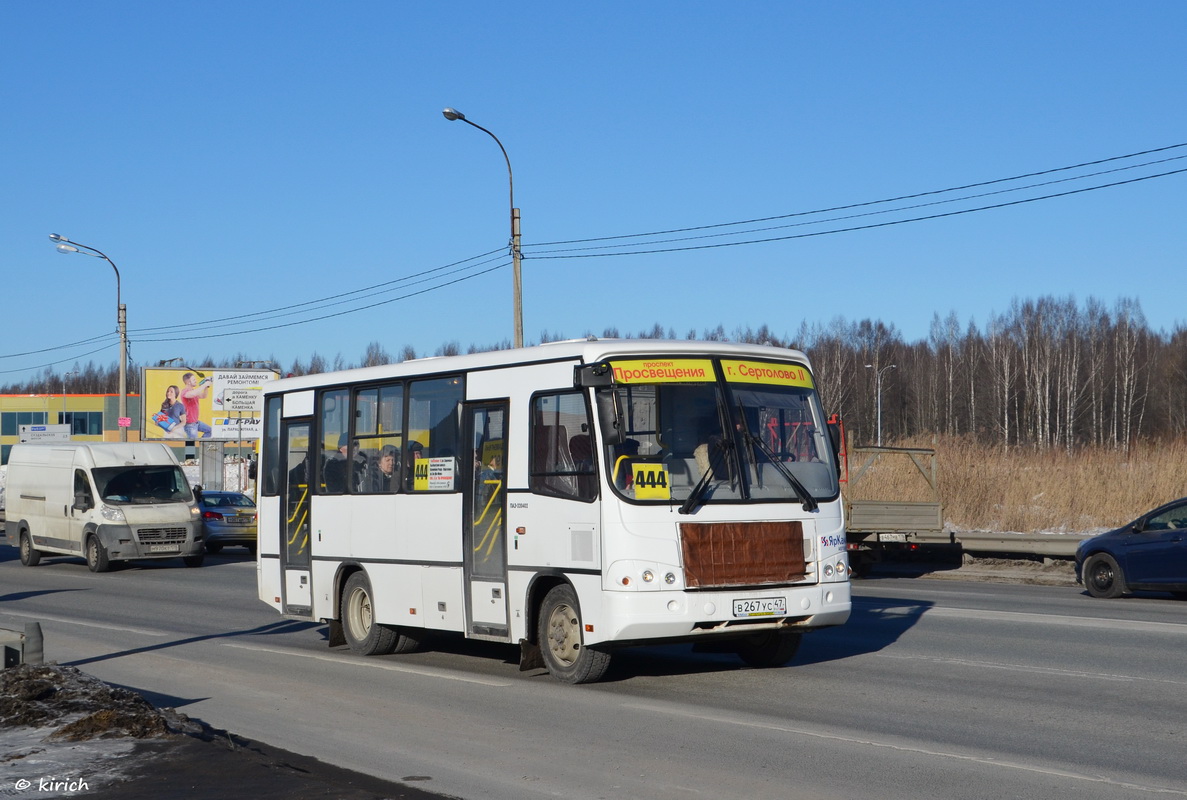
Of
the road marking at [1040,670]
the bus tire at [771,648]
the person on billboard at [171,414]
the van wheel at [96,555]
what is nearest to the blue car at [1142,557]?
the road marking at [1040,670]

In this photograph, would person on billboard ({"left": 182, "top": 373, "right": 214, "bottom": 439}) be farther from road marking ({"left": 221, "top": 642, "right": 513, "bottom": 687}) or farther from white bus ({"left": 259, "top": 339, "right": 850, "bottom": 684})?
white bus ({"left": 259, "top": 339, "right": 850, "bottom": 684})

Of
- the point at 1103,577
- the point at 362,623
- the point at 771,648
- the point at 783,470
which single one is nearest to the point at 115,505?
the point at 362,623

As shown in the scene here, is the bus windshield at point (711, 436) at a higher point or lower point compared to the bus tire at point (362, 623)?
higher

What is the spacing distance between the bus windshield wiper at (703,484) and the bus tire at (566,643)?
1.20 m

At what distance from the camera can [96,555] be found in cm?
2877

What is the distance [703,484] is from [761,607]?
1.11 metres

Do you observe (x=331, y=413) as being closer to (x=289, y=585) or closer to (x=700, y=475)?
(x=289, y=585)

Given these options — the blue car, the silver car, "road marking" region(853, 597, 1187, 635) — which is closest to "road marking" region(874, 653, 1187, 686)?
"road marking" region(853, 597, 1187, 635)

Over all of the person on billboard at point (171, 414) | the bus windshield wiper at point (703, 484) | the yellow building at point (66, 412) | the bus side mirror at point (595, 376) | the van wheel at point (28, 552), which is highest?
the yellow building at point (66, 412)

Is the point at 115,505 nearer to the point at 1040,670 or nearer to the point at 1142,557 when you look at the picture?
the point at 1142,557

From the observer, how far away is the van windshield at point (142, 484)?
96.3 feet

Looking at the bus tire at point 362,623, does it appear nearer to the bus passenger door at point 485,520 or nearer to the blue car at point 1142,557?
the bus passenger door at point 485,520

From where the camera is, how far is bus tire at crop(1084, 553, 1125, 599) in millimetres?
18625

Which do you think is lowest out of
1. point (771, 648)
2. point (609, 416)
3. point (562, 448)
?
point (771, 648)
